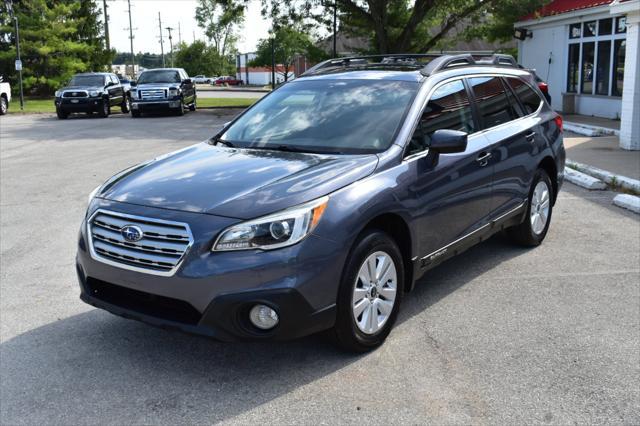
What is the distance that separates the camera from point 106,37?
49.5 metres

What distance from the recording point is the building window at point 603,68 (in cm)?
2039

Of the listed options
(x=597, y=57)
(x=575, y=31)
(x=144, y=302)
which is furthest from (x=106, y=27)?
(x=144, y=302)

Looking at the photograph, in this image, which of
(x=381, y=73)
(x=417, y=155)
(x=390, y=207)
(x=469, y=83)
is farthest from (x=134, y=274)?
(x=469, y=83)

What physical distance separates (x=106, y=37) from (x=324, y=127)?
49.0 m

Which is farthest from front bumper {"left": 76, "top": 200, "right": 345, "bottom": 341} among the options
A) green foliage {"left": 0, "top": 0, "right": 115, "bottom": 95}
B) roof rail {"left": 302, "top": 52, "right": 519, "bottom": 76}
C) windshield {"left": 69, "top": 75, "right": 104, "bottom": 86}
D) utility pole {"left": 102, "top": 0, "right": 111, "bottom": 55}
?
utility pole {"left": 102, "top": 0, "right": 111, "bottom": 55}

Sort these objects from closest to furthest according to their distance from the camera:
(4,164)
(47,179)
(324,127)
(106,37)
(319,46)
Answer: (324,127)
(47,179)
(4,164)
(319,46)
(106,37)

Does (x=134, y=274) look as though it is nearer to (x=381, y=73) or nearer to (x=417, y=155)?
(x=417, y=155)

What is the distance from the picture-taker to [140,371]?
3.97 metres

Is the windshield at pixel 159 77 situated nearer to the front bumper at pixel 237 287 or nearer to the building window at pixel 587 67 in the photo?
the building window at pixel 587 67

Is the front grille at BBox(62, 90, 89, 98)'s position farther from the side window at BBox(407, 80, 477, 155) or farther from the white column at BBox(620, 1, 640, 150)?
the side window at BBox(407, 80, 477, 155)

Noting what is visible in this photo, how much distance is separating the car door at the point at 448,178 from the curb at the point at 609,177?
502 cm

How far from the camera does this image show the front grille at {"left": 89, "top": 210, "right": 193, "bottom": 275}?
3.65 metres

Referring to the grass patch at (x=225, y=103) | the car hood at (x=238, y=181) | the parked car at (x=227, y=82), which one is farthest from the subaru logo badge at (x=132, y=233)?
the parked car at (x=227, y=82)

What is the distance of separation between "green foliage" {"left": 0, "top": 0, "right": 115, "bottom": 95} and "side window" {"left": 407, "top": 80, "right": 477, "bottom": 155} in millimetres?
40586
